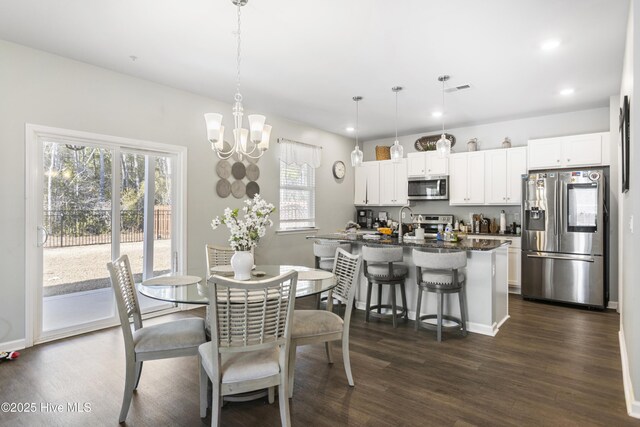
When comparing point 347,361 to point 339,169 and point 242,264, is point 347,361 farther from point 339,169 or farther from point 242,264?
point 339,169

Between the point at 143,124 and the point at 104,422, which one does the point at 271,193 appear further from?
the point at 104,422

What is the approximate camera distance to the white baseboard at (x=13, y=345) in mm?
3137

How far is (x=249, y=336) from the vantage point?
1.87m

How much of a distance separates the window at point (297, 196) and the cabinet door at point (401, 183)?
1.59 metres

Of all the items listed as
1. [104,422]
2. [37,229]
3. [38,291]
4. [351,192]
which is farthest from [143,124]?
[351,192]

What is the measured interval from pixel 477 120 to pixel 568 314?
3124mm

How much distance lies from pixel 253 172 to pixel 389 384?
3.56 m

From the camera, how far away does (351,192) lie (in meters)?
7.26

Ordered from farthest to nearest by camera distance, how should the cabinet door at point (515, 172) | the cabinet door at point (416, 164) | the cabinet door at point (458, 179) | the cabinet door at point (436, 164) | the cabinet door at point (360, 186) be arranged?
the cabinet door at point (360, 186)
the cabinet door at point (416, 164)
the cabinet door at point (436, 164)
the cabinet door at point (458, 179)
the cabinet door at point (515, 172)

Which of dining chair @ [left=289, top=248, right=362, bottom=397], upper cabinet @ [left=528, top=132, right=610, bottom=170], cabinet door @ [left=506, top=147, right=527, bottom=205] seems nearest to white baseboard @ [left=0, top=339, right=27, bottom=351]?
dining chair @ [left=289, top=248, right=362, bottom=397]

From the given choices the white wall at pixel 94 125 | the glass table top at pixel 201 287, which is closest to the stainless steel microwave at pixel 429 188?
the white wall at pixel 94 125

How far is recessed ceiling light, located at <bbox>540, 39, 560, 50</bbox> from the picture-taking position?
3.10m

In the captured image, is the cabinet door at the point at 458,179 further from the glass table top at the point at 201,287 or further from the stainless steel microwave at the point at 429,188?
the glass table top at the point at 201,287

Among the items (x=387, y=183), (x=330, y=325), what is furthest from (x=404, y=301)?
(x=387, y=183)
